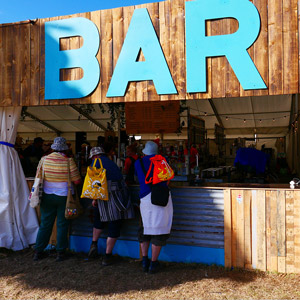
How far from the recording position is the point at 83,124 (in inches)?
589

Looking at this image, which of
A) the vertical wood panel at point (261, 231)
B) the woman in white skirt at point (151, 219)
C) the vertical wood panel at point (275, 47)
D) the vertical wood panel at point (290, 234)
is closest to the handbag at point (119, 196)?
the woman in white skirt at point (151, 219)

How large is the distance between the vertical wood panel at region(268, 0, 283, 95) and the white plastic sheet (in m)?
3.68

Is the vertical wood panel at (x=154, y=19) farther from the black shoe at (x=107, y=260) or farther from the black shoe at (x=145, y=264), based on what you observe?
the black shoe at (x=107, y=260)

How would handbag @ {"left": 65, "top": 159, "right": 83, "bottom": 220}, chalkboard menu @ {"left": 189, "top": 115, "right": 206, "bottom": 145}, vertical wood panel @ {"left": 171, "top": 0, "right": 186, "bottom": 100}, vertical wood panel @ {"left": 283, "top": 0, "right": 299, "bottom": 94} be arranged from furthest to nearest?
chalkboard menu @ {"left": 189, "top": 115, "right": 206, "bottom": 145} < handbag @ {"left": 65, "top": 159, "right": 83, "bottom": 220} < vertical wood panel @ {"left": 171, "top": 0, "right": 186, "bottom": 100} < vertical wood panel @ {"left": 283, "top": 0, "right": 299, "bottom": 94}

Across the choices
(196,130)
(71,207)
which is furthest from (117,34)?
(196,130)

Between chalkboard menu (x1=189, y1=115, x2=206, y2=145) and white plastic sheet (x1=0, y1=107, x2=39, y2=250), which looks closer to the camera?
white plastic sheet (x1=0, y1=107, x2=39, y2=250)

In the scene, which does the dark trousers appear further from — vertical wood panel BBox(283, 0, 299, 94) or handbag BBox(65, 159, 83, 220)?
vertical wood panel BBox(283, 0, 299, 94)

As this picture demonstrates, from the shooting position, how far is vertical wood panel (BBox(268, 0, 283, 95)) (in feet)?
12.4

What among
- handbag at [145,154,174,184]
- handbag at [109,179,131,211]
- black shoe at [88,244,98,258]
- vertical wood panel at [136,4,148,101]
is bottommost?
black shoe at [88,244,98,258]

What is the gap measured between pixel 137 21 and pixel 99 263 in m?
3.27

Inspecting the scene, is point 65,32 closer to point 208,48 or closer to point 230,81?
point 208,48

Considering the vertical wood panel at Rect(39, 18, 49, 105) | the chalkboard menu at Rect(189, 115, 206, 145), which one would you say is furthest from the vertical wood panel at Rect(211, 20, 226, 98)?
the chalkboard menu at Rect(189, 115, 206, 145)

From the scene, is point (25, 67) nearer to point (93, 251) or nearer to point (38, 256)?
point (38, 256)

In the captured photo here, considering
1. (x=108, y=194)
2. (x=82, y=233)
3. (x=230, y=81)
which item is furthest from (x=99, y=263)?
(x=230, y=81)
